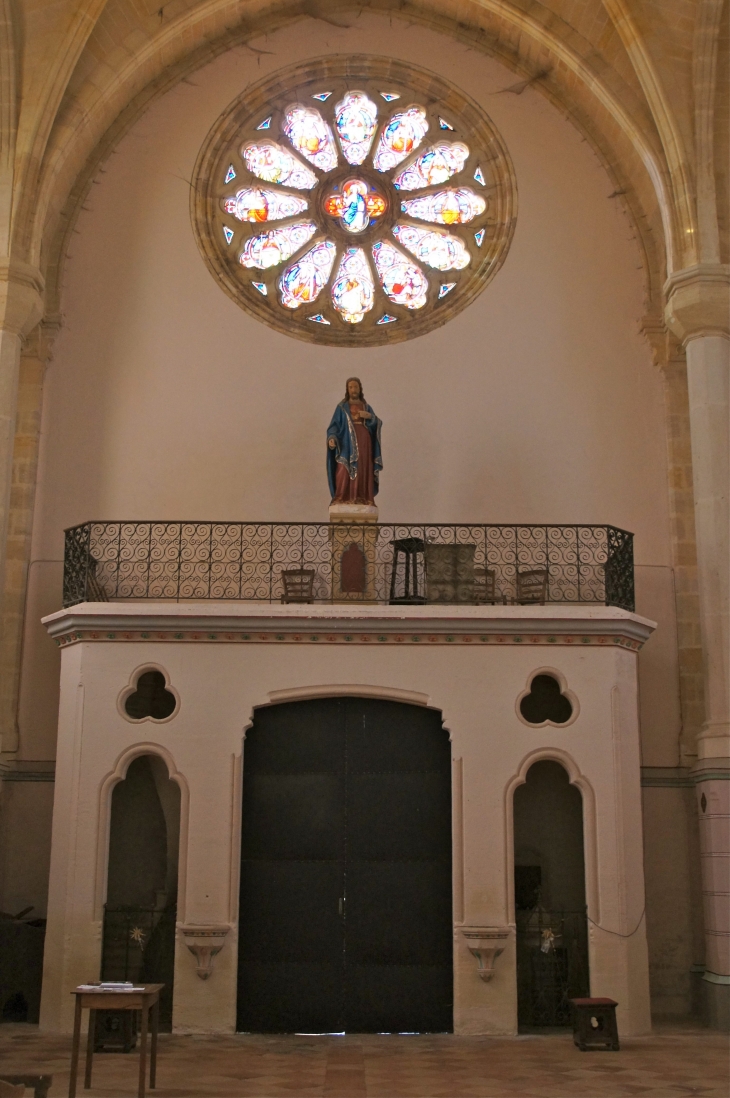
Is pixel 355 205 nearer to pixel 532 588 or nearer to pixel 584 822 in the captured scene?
pixel 532 588

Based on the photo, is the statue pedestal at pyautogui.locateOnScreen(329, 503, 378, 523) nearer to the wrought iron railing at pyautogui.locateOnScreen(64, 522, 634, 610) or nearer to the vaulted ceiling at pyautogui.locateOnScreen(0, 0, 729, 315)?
the wrought iron railing at pyautogui.locateOnScreen(64, 522, 634, 610)

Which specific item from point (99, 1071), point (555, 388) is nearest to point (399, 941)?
point (99, 1071)

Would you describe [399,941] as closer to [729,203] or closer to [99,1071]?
[99,1071]

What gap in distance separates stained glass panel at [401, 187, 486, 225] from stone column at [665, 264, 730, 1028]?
2989 millimetres

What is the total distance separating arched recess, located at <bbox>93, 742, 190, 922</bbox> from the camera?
36.8 ft

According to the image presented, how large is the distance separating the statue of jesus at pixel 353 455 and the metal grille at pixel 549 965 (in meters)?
4.29

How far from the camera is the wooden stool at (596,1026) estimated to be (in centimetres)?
1021

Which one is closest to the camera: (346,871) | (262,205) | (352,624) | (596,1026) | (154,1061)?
(154,1061)

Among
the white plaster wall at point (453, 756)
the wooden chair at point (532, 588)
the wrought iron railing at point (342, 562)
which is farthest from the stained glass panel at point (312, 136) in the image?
the white plaster wall at point (453, 756)

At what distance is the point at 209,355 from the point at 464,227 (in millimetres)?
3426

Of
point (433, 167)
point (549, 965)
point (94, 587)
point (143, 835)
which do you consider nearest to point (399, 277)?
point (433, 167)

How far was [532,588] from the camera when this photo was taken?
1273cm

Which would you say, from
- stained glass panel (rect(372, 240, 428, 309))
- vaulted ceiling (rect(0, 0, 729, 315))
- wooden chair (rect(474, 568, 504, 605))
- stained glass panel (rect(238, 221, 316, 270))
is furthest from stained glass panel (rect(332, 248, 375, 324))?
wooden chair (rect(474, 568, 504, 605))

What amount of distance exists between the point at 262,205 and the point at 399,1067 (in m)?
9.89
